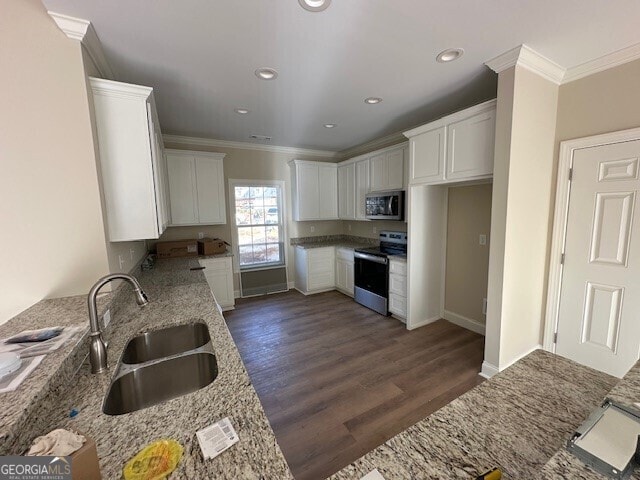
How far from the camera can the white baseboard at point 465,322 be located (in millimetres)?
3168

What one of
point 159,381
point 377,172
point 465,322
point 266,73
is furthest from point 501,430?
point 377,172

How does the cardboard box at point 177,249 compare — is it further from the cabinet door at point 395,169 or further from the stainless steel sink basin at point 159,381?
the cabinet door at point 395,169

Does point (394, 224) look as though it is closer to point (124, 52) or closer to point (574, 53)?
point (574, 53)

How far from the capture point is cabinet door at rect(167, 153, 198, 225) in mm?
3794

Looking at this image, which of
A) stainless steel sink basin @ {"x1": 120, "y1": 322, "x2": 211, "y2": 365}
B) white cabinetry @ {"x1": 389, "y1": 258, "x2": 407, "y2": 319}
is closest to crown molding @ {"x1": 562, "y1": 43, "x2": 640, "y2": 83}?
white cabinetry @ {"x1": 389, "y1": 258, "x2": 407, "y2": 319}

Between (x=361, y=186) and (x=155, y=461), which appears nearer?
(x=155, y=461)

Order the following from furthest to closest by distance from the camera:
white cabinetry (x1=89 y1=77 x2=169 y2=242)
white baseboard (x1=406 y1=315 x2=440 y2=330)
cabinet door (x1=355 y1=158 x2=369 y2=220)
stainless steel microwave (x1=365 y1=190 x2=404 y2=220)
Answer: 1. cabinet door (x1=355 y1=158 x2=369 y2=220)
2. stainless steel microwave (x1=365 y1=190 x2=404 y2=220)
3. white baseboard (x1=406 y1=315 x2=440 y2=330)
4. white cabinetry (x1=89 y1=77 x2=169 y2=242)

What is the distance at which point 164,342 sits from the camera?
1.61 meters

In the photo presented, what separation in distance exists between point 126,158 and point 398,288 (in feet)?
10.5

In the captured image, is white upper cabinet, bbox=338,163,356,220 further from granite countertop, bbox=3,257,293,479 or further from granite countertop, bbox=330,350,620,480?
granite countertop, bbox=330,350,620,480

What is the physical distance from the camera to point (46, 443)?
2.00ft

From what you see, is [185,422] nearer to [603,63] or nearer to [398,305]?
[398,305]

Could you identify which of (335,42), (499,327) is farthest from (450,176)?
(335,42)

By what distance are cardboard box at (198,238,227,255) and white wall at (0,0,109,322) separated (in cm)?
228
